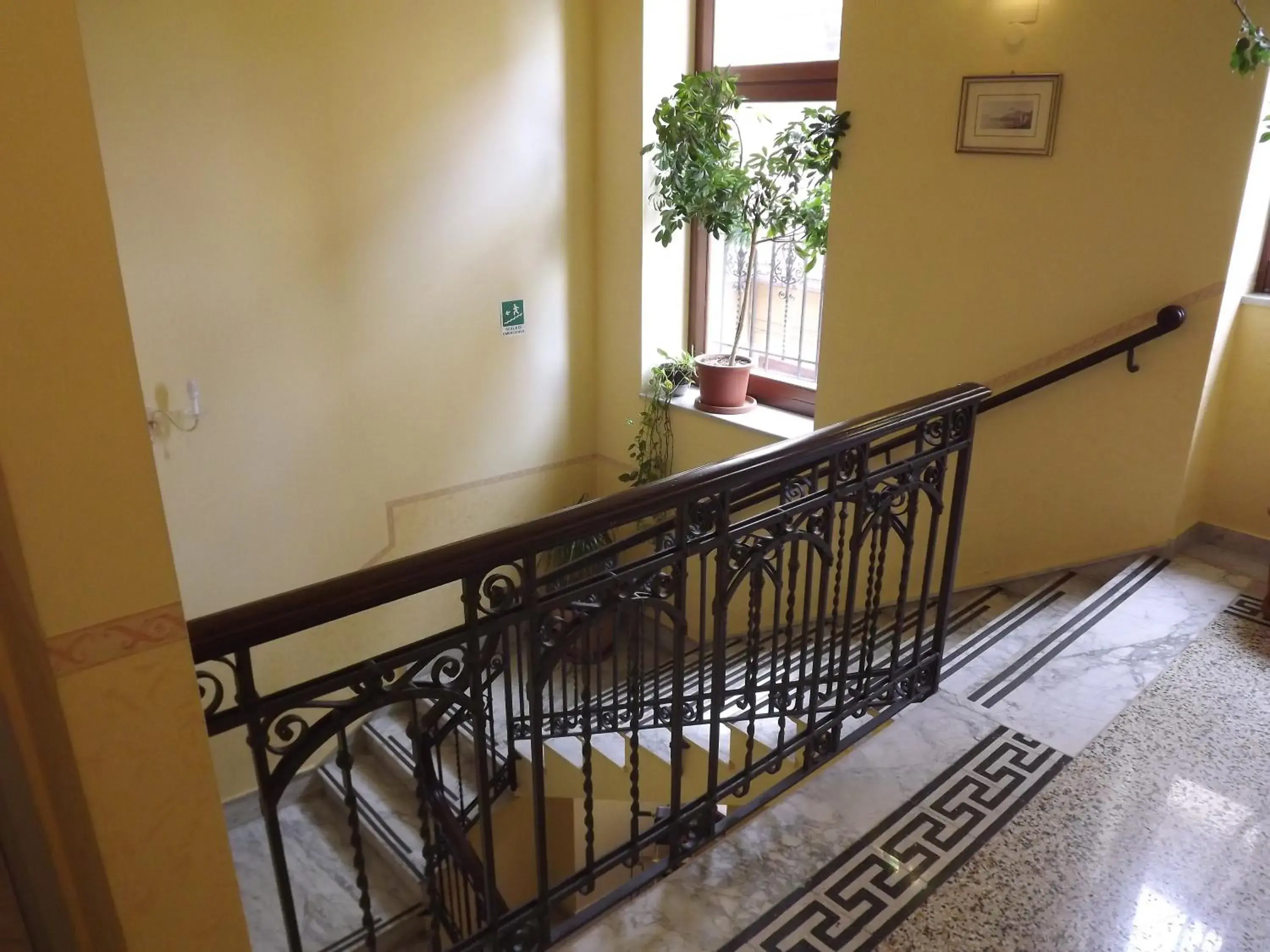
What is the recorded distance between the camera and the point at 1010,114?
322 centimetres

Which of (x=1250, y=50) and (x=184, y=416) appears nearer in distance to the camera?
(x=1250, y=50)

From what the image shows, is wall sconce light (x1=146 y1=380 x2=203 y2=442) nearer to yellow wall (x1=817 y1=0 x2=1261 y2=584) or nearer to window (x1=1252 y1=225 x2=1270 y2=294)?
yellow wall (x1=817 y1=0 x2=1261 y2=584)

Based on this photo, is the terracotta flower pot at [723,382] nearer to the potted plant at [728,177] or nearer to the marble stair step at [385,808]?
the potted plant at [728,177]

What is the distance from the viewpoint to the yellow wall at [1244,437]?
123 inches

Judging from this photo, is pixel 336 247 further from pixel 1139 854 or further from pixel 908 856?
pixel 1139 854

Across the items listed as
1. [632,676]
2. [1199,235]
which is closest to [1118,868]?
[632,676]

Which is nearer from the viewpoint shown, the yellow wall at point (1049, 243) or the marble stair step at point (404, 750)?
the yellow wall at point (1049, 243)

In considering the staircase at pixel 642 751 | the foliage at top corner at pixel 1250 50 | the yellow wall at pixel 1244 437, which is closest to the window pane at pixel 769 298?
the staircase at pixel 642 751

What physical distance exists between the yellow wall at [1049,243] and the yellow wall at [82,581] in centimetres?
308

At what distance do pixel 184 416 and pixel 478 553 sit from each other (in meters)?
2.74

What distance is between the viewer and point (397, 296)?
416 cm

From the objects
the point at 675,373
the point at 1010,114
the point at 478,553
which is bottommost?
the point at 675,373

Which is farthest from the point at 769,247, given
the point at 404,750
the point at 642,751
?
the point at 404,750

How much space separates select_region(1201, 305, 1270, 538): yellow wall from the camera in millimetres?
3125
